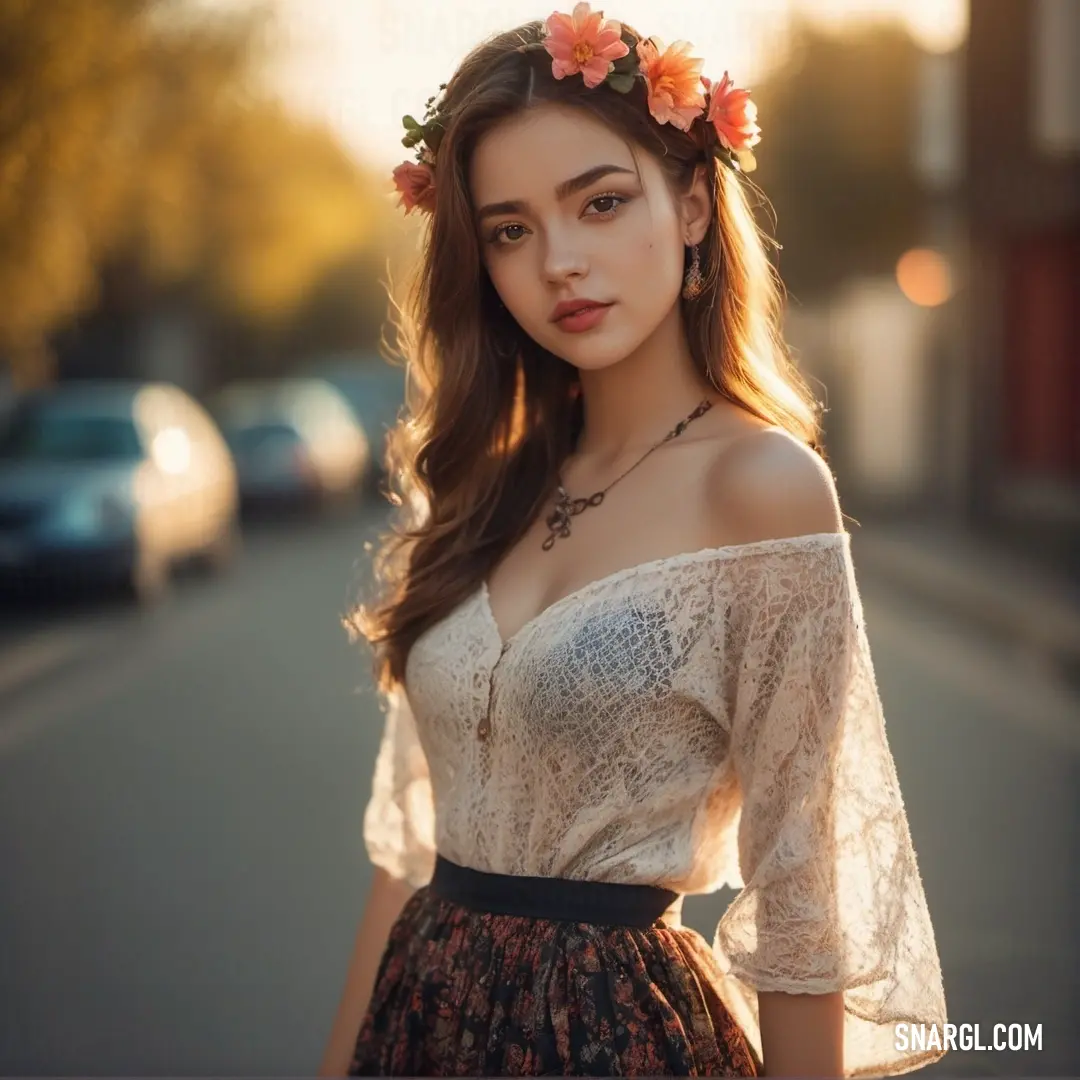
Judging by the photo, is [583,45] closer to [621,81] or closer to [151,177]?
[621,81]

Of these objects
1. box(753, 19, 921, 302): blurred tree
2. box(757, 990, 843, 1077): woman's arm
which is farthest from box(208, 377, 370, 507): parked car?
box(757, 990, 843, 1077): woman's arm

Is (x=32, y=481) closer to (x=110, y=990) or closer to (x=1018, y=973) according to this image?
(x=110, y=990)

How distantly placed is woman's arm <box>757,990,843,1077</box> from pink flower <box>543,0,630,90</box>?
1244mm

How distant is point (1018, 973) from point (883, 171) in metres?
22.6

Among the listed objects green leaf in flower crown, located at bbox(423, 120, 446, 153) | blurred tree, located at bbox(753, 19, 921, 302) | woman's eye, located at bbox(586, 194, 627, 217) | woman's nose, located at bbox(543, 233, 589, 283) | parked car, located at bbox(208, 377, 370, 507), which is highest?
blurred tree, located at bbox(753, 19, 921, 302)

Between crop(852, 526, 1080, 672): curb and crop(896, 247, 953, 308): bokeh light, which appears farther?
crop(896, 247, 953, 308): bokeh light

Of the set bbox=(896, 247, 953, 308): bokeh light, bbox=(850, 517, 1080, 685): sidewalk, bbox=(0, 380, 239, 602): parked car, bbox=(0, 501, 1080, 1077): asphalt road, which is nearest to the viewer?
bbox=(0, 501, 1080, 1077): asphalt road

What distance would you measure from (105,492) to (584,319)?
11.3 meters

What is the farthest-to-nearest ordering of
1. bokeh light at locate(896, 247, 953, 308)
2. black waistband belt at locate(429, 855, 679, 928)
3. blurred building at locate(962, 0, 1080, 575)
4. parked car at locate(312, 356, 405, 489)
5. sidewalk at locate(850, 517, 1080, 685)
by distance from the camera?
1. parked car at locate(312, 356, 405, 489)
2. bokeh light at locate(896, 247, 953, 308)
3. blurred building at locate(962, 0, 1080, 575)
4. sidewalk at locate(850, 517, 1080, 685)
5. black waistband belt at locate(429, 855, 679, 928)

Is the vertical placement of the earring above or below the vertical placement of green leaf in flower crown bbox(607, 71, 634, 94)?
below

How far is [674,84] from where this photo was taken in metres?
2.27

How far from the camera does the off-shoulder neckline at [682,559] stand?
201 cm

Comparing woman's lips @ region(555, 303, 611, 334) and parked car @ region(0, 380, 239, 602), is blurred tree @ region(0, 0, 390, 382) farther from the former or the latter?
woman's lips @ region(555, 303, 611, 334)

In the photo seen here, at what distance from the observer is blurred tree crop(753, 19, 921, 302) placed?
25859 millimetres
